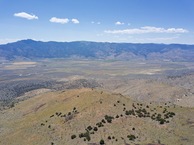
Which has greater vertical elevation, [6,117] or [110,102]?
[110,102]

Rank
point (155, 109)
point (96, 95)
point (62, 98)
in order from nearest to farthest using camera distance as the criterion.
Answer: point (155, 109)
point (96, 95)
point (62, 98)

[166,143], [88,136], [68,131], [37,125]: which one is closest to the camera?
[166,143]

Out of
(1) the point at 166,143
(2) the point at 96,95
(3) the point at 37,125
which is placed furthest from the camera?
(2) the point at 96,95

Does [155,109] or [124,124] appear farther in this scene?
[155,109]

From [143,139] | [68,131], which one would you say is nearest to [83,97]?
[68,131]

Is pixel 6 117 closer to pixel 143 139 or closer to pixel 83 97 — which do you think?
pixel 83 97

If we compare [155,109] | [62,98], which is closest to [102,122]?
[155,109]

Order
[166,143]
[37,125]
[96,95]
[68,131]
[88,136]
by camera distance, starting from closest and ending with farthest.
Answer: [166,143] → [88,136] → [68,131] → [37,125] → [96,95]

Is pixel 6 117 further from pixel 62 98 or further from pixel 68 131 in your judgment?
pixel 68 131

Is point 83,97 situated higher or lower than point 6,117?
higher
